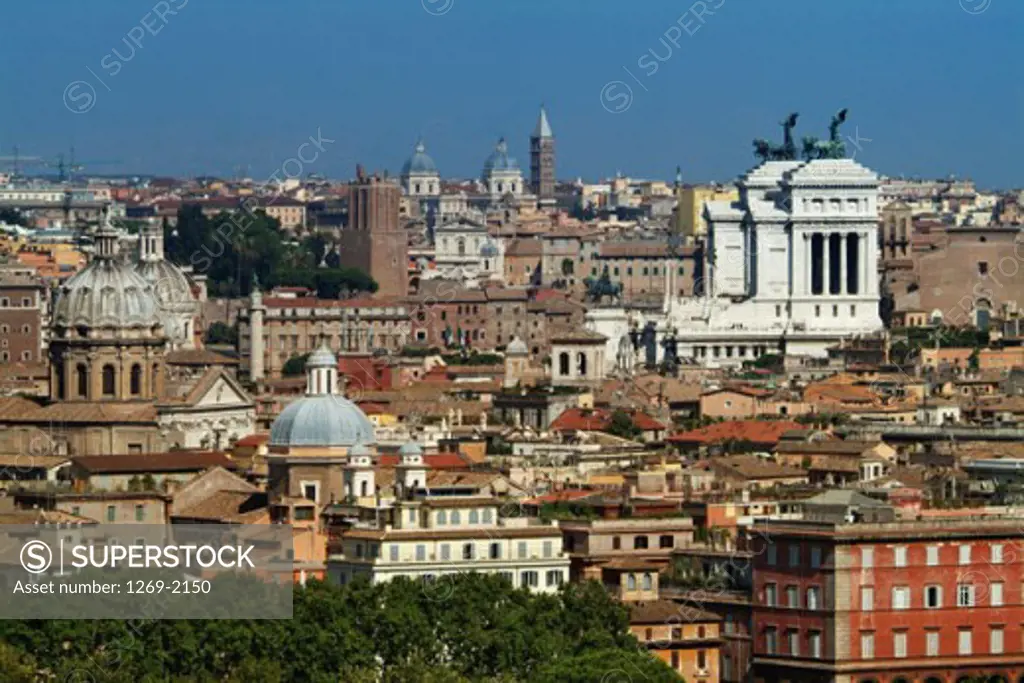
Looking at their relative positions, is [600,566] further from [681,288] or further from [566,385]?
[681,288]

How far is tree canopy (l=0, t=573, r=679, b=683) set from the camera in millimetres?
48531

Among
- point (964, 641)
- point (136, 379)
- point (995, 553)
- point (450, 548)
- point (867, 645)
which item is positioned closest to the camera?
point (867, 645)

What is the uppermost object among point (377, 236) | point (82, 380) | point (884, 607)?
point (377, 236)

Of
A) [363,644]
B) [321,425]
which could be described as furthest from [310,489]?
[363,644]

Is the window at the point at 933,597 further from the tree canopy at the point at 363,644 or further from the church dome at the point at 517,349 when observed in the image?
the church dome at the point at 517,349

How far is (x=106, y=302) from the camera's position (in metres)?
85.2

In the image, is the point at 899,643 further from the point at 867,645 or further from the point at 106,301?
the point at 106,301

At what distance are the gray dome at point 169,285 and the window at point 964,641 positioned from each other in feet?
198

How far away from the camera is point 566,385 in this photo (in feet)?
339

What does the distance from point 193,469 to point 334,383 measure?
140 inches

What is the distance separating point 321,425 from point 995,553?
50.7 ft

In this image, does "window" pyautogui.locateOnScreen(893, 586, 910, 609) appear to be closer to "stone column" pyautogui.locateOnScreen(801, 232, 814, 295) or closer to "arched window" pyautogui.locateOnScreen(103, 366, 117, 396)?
"arched window" pyautogui.locateOnScreen(103, 366, 117, 396)

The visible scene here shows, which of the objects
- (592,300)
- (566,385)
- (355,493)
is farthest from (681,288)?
(355,493)

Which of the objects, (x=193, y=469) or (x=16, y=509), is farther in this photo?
(x=193, y=469)
